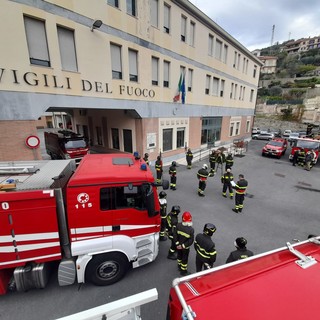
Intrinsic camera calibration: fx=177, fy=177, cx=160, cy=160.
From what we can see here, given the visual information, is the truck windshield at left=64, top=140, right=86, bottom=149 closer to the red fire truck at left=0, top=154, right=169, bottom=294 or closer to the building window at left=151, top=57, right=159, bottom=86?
the building window at left=151, top=57, right=159, bottom=86

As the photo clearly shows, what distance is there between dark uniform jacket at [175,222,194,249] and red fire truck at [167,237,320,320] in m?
1.53

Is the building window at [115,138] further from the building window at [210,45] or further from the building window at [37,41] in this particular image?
the building window at [210,45]

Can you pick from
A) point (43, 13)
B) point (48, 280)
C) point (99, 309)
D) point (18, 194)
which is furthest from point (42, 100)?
point (99, 309)

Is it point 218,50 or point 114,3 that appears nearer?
point 114,3

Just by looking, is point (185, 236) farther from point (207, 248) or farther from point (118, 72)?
point (118, 72)

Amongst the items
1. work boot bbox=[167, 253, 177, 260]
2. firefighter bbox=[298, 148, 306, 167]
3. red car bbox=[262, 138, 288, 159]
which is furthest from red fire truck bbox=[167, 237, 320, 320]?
red car bbox=[262, 138, 288, 159]

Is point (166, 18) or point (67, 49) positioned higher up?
point (166, 18)

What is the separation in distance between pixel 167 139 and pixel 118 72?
626 centimetres

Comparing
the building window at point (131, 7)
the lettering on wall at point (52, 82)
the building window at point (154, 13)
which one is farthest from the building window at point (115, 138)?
the building window at point (154, 13)

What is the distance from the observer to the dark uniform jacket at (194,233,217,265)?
3.88 metres

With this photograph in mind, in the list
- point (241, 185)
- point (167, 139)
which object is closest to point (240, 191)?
point (241, 185)

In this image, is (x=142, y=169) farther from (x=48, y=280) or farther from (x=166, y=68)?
(x=166, y=68)

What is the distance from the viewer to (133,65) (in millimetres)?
11430

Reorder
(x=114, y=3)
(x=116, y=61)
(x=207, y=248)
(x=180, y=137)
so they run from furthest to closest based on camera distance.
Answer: (x=180, y=137) → (x=116, y=61) → (x=114, y=3) → (x=207, y=248)
